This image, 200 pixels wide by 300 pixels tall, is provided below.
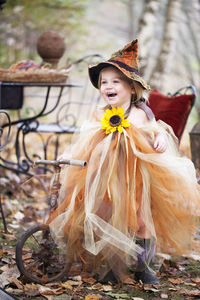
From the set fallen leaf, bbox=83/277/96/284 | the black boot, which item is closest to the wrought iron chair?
the black boot

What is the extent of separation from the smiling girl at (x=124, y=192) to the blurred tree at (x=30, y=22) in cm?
672

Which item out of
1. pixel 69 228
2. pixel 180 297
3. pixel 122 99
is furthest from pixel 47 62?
pixel 180 297

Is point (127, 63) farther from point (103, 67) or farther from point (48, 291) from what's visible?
point (48, 291)

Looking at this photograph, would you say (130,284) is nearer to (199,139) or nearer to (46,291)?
(46,291)

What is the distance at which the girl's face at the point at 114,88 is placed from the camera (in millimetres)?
2814

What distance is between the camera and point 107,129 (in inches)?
110

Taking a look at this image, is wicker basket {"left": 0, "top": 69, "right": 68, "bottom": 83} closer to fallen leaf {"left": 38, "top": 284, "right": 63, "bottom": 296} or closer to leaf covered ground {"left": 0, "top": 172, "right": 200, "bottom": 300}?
leaf covered ground {"left": 0, "top": 172, "right": 200, "bottom": 300}

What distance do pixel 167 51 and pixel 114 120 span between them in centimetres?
606

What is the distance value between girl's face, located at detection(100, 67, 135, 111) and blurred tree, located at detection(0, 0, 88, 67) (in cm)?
667

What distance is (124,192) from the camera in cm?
270

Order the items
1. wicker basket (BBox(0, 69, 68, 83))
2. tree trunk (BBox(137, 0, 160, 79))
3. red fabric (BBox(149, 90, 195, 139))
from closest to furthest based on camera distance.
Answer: red fabric (BBox(149, 90, 195, 139)) → wicker basket (BBox(0, 69, 68, 83)) → tree trunk (BBox(137, 0, 160, 79))

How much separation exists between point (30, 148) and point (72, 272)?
5.32 m

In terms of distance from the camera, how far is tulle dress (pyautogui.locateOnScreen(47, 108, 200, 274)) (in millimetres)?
2654

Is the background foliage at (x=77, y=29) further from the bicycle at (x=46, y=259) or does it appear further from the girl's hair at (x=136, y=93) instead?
the bicycle at (x=46, y=259)
